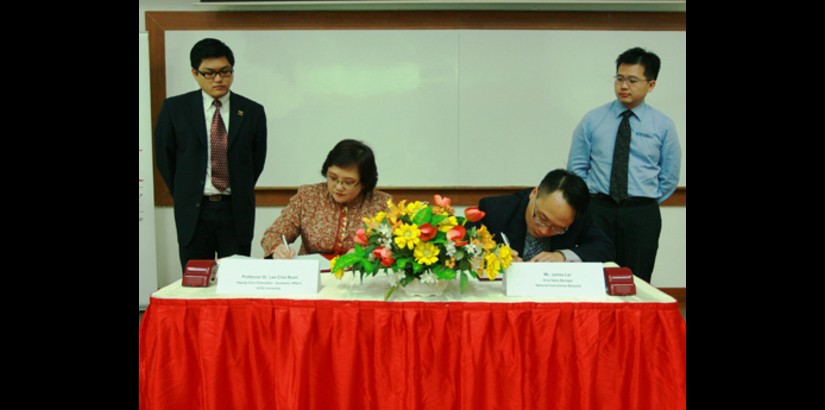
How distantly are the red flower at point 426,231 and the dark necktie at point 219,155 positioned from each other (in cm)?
181

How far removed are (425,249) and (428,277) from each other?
0.08 meters

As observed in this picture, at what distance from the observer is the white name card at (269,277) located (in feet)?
5.30

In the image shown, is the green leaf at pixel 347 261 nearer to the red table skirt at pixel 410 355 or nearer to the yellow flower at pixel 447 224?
the red table skirt at pixel 410 355

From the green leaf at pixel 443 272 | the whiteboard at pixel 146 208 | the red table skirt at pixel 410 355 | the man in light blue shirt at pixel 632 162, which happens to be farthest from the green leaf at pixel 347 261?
the whiteboard at pixel 146 208

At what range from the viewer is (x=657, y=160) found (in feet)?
10.4

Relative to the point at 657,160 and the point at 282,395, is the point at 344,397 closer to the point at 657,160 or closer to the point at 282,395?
the point at 282,395

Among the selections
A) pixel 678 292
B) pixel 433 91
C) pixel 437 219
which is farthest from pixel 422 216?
pixel 678 292

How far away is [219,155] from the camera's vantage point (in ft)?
9.66

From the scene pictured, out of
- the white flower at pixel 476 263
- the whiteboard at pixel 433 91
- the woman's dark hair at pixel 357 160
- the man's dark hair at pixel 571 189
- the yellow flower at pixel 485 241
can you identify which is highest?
the whiteboard at pixel 433 91

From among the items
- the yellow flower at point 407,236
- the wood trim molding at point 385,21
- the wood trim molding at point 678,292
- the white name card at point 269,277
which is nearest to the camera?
the yellow flower at point 407,236

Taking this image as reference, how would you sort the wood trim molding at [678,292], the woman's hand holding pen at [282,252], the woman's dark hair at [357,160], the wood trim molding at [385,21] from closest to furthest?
the woman's hand holding pen at [282,252] < the woman's dark hair at [357,160] < the wood trim molding at [385,21] < the wood trim molding at [678,292]

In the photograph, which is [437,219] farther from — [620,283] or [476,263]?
[620,283]

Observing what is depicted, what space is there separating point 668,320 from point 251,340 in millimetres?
1205

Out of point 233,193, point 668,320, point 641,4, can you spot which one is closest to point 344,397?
point 668,320
